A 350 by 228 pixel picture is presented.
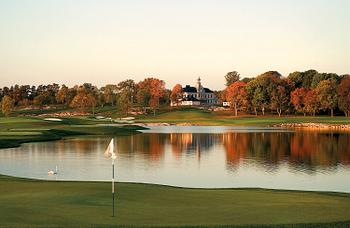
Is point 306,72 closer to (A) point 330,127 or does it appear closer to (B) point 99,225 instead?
(A) point 330,127

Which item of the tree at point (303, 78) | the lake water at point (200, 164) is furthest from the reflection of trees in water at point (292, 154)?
the tree at point (303, 78)

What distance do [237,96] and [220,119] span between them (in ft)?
59.1

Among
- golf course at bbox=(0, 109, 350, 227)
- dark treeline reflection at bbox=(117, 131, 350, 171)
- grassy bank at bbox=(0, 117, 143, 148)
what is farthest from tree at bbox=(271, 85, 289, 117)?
golf course at bbox=(0, 109, 350, 227)

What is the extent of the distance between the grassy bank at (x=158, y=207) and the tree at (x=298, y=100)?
143020 millimetres

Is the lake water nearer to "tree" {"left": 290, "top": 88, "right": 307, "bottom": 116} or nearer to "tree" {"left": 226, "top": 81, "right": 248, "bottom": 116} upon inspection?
"tree" {"left": 290, "top": 88, "right": 307, "bottom": 116}

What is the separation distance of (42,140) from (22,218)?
6100 cm

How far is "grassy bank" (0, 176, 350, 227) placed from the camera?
61.5ft

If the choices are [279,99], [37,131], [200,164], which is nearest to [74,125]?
[37,131]

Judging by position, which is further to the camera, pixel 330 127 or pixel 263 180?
pixel 330 127

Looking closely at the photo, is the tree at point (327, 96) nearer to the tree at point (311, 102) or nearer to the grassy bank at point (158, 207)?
the tree at point (311, 102)

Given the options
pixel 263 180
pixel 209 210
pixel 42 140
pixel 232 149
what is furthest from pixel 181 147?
pixel 209 210

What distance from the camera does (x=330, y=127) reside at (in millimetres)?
126625

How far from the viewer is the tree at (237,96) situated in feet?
579

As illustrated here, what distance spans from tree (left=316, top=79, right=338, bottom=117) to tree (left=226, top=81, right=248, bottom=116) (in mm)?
23668
